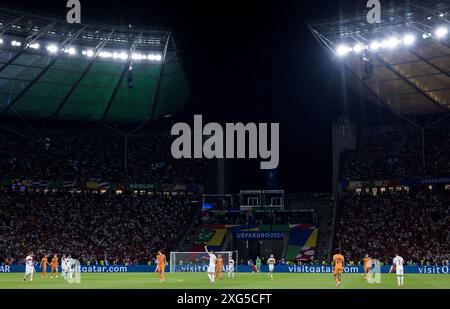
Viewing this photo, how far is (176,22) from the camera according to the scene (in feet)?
180

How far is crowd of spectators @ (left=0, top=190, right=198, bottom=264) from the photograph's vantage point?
212ft

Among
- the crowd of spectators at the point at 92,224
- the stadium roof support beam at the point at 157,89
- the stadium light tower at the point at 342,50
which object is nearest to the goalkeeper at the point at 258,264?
the crowd of spectators at the point at 92,224

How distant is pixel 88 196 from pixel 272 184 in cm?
2132

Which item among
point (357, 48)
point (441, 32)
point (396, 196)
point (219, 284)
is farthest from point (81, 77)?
point (396, 196)

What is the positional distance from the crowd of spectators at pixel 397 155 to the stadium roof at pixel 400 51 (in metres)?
4.52

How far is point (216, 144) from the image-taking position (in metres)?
74.4

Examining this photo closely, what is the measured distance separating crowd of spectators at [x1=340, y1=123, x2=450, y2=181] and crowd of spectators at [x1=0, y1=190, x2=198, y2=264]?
20378 mm

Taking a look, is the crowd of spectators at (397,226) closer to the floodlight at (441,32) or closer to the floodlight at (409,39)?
the floodlight at (409,39)

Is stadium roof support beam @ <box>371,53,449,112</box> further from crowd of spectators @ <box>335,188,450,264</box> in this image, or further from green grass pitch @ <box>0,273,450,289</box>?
Result: green grass pitch @ <box>0,273,450,289</box>

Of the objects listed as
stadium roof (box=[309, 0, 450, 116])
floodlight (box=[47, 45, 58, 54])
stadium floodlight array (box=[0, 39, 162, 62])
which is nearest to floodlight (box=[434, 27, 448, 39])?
stadium roof (box=[309, 0, 450, 116])

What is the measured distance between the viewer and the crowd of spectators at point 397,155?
71.1 meters

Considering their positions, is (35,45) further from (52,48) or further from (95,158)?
(95,158)

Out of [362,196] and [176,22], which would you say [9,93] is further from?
[362,196]

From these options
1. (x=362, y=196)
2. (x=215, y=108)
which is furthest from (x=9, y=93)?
(x=362, y=196)
